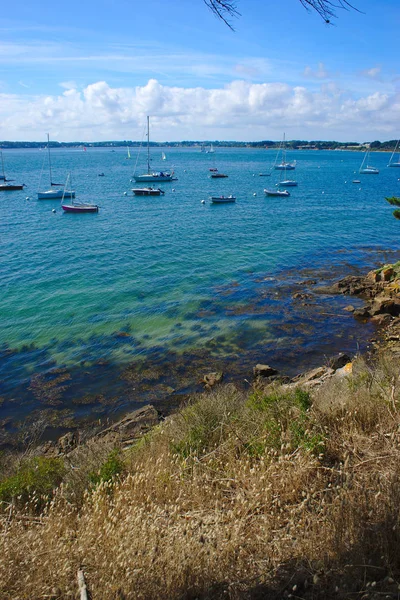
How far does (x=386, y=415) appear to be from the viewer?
23.1ft

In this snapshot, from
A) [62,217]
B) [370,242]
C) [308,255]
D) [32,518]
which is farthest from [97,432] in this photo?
[62,217]

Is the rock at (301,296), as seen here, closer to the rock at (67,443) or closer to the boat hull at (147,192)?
the rock at (67,443)

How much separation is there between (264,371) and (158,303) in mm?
9336

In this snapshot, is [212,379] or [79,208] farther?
[79,208]

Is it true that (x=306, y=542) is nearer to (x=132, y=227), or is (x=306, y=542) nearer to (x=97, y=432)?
(x=97, y=432)

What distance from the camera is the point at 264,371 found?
16578mm

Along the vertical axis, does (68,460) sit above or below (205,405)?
below

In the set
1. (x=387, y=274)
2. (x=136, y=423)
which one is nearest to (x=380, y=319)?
(x=387, y=274)

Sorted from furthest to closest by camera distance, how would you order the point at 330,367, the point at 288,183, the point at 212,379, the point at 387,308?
the point at 288,183, the point at 387,308, the point at 212,379, the point at 330,367

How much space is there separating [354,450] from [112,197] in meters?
63.7

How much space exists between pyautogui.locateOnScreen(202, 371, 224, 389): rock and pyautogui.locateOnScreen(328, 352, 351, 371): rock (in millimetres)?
4101

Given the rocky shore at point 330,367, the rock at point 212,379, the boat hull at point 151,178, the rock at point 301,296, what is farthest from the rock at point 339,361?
the boat hull at point 151,178

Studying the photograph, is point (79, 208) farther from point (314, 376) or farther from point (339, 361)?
point (314, 376)

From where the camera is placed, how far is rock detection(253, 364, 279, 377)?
16.6 meters
